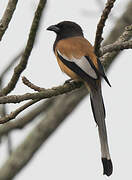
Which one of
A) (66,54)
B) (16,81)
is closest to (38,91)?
(16,81)

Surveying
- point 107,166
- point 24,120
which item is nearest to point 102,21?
point 107,166

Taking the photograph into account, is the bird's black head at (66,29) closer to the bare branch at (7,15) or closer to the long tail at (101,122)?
the long tail at (101,122)

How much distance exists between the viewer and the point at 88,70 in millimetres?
5855

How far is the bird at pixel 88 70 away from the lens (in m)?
5.69

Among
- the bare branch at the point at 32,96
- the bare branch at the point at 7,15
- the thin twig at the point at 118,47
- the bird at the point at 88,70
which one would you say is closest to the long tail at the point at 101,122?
the bird at the point at 88,70

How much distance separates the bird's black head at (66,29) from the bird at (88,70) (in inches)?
12.8

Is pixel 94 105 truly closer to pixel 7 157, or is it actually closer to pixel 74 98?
pixel 7 157

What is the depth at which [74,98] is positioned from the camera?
1045 centimetres

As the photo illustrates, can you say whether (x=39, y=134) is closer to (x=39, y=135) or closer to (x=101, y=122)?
(x=39, y=135)

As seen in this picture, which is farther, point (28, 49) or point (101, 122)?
point (101, 122)

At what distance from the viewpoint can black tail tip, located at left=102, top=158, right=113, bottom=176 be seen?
17.8 ft

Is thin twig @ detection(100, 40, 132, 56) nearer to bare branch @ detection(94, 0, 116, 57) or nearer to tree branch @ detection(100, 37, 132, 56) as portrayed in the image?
tree branch @ detection(100, 37, 132, 56)

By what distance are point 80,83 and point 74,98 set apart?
4557 millimetres

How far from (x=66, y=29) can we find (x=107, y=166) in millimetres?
2225
